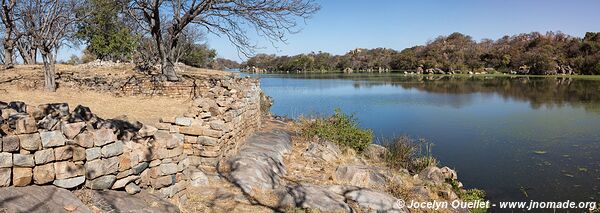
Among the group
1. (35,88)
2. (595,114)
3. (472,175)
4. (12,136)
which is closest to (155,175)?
(12,136)

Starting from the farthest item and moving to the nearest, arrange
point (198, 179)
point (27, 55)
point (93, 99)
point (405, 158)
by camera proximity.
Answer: point (27, 55) < point (93, 99) < point (405, 158) < point (198, 179)

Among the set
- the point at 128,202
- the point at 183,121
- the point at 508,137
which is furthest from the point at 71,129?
the point at 508,137

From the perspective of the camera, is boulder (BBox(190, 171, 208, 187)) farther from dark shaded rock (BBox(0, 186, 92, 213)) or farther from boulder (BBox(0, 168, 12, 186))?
boulder (BBox(0, 168, 12, 186))

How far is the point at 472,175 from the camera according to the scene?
37.1ft

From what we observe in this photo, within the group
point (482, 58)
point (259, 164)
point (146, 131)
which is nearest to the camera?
point (146, 131)

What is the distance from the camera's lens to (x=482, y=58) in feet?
288

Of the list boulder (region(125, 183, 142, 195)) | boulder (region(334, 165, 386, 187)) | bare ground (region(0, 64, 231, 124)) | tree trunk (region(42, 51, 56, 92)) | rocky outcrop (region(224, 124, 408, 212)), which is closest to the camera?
boulder (region(125, 183, 142, 195))

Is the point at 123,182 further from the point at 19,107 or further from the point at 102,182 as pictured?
the point at 19,107

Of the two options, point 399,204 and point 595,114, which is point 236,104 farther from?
point 595,114

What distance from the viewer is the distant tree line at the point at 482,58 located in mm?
66125

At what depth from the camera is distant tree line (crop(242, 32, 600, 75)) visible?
66.1 m

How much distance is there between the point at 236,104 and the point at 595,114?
20885 millimetres

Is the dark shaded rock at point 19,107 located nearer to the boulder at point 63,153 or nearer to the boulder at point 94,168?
the boulder at point 63,153

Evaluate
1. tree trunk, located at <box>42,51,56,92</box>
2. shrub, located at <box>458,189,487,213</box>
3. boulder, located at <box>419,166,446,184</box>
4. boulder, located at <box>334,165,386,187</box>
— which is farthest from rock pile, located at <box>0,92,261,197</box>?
tree trunk, located at <box>42,51,56,92</box>
